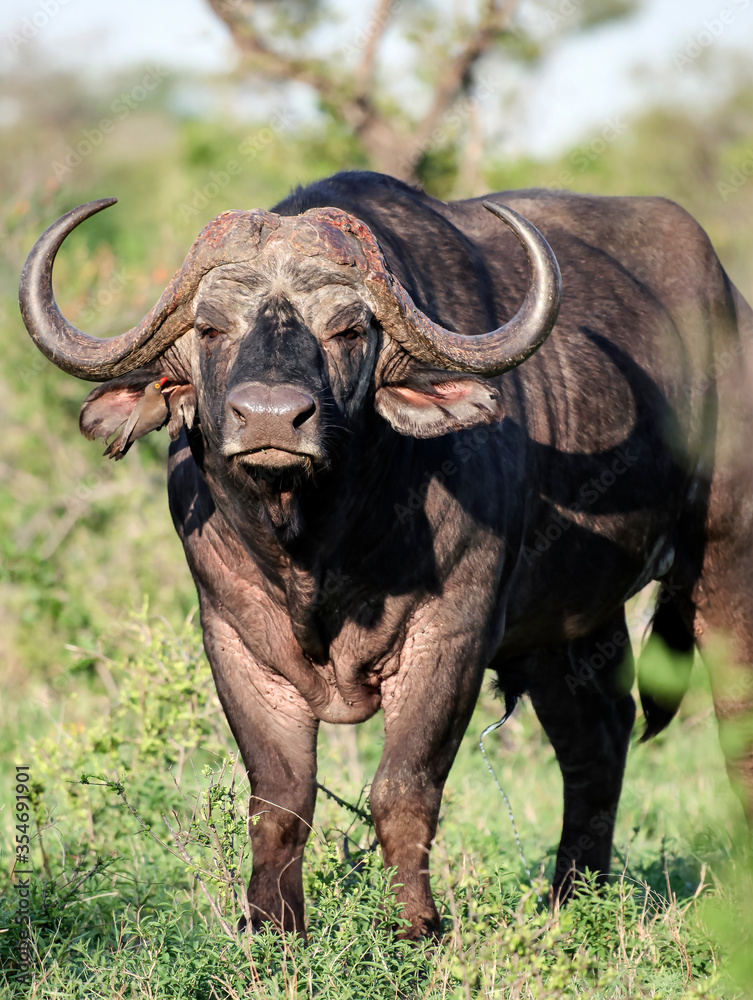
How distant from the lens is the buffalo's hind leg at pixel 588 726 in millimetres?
5200

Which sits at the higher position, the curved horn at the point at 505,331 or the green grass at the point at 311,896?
the curved horn at the point at 505,331

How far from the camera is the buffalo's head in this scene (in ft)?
11.6

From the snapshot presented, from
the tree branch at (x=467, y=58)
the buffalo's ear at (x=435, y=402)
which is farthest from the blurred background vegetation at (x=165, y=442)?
the buffalo's ear at (x=435, y=402)

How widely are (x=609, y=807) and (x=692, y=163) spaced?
23994 mm

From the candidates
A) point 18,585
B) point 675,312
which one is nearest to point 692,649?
point 675,312

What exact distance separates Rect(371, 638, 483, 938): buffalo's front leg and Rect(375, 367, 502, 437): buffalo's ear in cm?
66

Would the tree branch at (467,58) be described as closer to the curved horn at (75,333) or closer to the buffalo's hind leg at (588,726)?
the buffalo's hind leg at (588,726)

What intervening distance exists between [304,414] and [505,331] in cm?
72

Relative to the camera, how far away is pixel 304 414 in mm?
3238

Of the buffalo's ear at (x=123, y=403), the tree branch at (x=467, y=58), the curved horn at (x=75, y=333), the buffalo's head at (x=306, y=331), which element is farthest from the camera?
the tree branch at (x=467, y=58)

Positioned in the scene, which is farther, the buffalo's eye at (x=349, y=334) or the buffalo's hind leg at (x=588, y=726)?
the buffalo's hind leg at (x=588, y=726)

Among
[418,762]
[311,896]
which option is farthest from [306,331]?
[311,896]

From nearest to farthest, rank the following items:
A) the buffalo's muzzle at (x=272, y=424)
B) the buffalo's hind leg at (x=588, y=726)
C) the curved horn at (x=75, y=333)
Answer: the buffalo's muzzle at (x=272, y=424)
the curved horn at (x=75, y=333)
the buffalo's hind leg at (x=588, y=726)

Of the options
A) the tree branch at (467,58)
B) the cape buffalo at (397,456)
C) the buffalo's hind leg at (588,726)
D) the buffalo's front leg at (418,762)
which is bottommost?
the buffalo's hind leg at (588,726)
